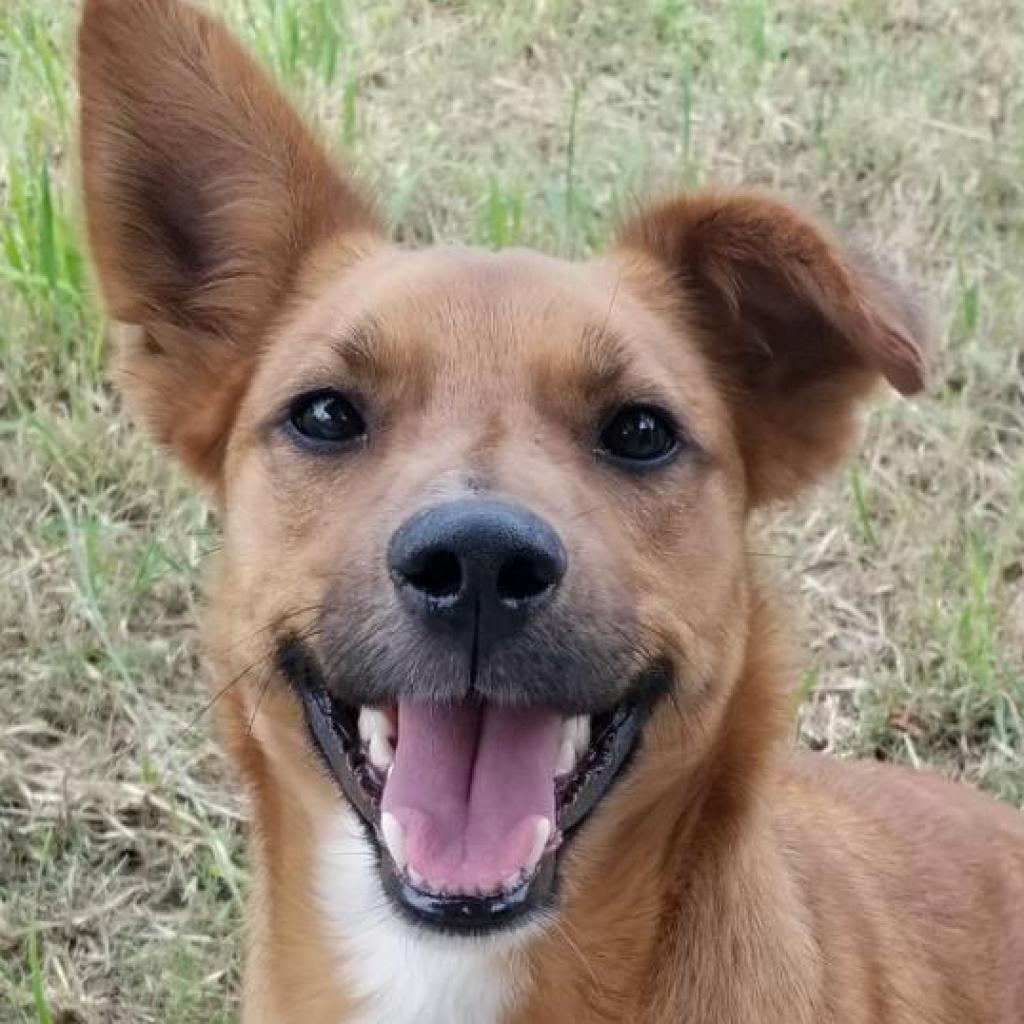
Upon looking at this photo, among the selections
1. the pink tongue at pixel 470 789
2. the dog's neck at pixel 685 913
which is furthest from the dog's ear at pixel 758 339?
the pink tongue at pixel 470 789

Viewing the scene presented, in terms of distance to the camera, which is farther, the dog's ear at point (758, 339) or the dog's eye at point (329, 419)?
the dog's ear at point (758, 339)

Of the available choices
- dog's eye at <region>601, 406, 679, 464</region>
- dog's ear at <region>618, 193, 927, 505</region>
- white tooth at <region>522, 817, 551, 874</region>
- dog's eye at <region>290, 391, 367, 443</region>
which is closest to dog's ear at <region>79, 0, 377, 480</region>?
dog's eye at <region>290, 391, 367, 443</region>

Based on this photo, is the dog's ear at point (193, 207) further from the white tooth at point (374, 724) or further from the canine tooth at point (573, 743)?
the canine tooth at point (573, 743)

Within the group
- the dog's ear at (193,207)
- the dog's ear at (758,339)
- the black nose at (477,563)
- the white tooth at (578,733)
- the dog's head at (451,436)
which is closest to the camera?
the black nose at (477,563)

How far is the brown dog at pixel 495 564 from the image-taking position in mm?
2502

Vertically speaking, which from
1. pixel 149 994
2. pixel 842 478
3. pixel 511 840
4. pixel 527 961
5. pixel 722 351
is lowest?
pixel 149 994

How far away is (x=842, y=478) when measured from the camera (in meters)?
4.76

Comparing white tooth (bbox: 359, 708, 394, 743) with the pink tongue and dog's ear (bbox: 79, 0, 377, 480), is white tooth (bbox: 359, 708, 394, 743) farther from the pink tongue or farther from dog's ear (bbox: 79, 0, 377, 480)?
dog's ear (bbox: 79, 0, 377, 480)

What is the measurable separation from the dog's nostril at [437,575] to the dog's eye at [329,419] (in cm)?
48

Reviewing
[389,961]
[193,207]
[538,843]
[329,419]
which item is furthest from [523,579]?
[193,207]

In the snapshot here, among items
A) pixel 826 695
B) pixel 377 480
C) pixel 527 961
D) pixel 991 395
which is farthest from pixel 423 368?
pixel 991 395

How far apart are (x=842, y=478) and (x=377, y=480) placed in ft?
8.00

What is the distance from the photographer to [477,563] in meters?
2.29

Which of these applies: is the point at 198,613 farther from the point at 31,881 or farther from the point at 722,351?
the point at 722,351
